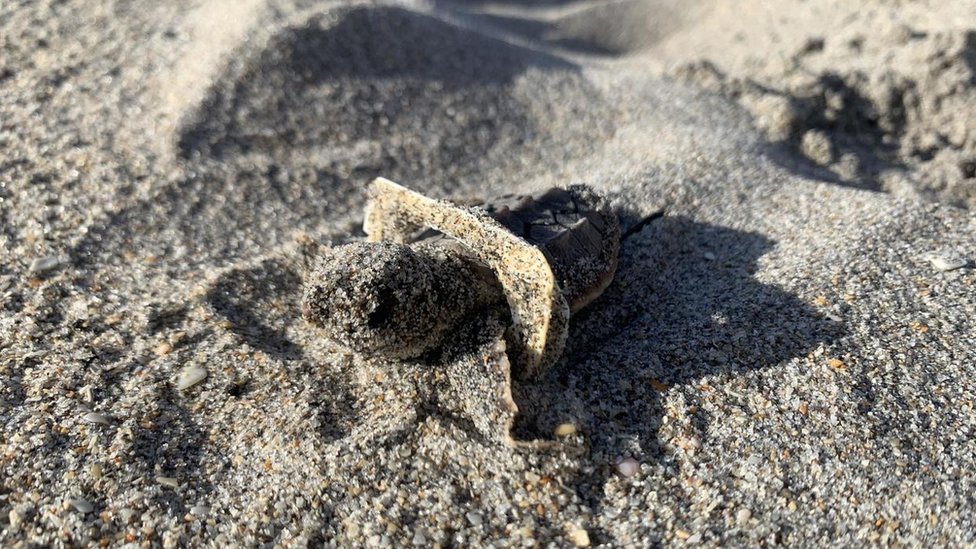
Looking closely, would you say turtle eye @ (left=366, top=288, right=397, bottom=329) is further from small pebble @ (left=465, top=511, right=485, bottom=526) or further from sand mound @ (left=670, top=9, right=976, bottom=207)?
sand mound @ (left=670, top=9, right=976, bottom=207)

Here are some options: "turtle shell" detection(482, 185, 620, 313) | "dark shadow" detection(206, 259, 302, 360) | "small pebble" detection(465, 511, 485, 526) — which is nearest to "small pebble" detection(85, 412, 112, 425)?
"dark shadow" detection(206, 259, 302, 360)

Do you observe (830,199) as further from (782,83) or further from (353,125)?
(353,125)

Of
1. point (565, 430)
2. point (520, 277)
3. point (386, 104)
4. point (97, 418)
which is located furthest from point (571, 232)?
point (386, 104)

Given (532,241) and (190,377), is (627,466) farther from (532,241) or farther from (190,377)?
(190,377)

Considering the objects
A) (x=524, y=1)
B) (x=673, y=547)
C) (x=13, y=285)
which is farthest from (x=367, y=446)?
(x=524, y=1)

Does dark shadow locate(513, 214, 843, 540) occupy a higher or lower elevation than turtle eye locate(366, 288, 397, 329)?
lower

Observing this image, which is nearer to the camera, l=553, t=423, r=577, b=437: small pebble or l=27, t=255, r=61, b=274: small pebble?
l=553, t=423, r=577, b=437: small pebble
